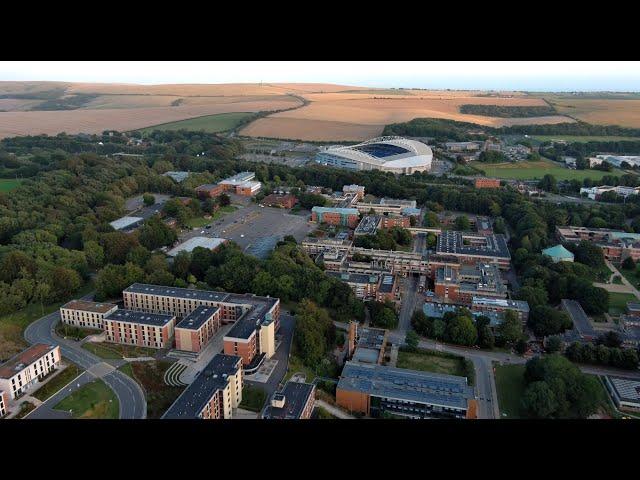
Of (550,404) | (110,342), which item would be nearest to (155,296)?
(110,342)

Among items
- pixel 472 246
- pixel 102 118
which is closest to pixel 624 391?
pixel 472 246

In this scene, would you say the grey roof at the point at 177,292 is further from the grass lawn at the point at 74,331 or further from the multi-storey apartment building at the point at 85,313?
the grass lawn at the point at 74,331

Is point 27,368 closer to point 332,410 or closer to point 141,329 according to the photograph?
point 141,329

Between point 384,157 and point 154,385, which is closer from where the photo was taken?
point 154,385

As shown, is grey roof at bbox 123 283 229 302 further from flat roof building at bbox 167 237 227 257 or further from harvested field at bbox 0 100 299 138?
harvested field at bbox 0 100 299 138

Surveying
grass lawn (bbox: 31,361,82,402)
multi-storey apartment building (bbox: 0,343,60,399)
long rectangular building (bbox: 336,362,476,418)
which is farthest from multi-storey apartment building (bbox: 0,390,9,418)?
long rectangular building (bbox: 336,362,476,418)

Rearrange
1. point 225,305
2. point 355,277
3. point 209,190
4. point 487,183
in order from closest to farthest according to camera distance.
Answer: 1. point 225,305
2. point 355,277
3. point 209,190
4. point 487,183
